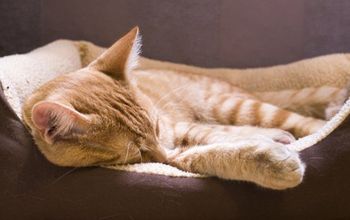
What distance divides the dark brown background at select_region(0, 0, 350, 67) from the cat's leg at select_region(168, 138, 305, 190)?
47.9 inches

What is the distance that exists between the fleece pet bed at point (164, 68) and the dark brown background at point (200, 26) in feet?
0.43

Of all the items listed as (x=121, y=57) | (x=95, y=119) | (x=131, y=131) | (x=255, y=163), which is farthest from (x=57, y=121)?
(x=255, y=163)

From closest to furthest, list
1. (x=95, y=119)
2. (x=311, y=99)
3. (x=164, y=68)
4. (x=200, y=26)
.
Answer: (x=95, y=119), (x=311, y=99), (x=164, y=68), (x=200, y=26)

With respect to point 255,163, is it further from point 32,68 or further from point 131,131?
point 32,68

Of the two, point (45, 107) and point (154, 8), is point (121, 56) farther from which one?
point (154, 8)

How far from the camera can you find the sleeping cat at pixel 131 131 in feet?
4.10

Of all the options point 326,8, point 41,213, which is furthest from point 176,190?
point 326,8

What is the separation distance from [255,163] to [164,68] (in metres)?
1.22

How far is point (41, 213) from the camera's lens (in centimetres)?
130

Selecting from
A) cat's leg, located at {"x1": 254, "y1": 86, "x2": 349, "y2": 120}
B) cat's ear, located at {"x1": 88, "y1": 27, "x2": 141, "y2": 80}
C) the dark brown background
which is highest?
cat's ear, located at {"x1": 88, "y1": 27, "x2": 141, "y2": 80}

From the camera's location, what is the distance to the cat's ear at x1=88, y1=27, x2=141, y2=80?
5.06ft

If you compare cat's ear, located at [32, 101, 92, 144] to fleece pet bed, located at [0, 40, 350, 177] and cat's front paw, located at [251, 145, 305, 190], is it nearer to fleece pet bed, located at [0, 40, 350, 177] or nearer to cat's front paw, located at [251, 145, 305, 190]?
fleece pet bed, located at [0, 40, 350, 177]

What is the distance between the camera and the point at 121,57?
1.56 meters

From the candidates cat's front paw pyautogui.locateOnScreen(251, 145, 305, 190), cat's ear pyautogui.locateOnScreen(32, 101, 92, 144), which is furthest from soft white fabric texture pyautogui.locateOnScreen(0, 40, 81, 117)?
cat's front paw pyautogui.locateOnScreen(251, 145, 305, 190)
